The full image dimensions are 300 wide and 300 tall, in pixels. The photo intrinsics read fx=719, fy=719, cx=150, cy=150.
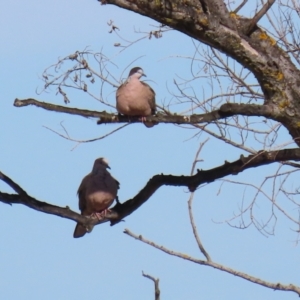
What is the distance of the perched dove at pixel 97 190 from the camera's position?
6.25m

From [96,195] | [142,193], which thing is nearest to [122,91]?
[96,195]

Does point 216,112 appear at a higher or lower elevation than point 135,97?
lower

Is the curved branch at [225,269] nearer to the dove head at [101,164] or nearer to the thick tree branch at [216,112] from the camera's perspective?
the thick tree branch at [216,112]

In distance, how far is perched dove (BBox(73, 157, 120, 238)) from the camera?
246 inches

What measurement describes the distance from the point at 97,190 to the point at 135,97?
0.90 meters

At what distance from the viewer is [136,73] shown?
6.92m

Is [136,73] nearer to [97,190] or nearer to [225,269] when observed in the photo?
[97,190]

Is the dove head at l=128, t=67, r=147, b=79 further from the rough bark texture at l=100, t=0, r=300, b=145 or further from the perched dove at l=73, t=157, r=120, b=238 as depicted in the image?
the rough bark texture at l=100, t=0, r=300, b=145

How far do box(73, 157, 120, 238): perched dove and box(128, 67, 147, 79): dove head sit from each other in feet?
2.82

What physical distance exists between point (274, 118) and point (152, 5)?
2.55 feet

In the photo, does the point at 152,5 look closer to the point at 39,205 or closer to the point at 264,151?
the point at 264,151

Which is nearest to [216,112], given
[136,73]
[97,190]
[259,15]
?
[259,15]

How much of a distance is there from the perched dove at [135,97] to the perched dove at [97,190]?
57 cm

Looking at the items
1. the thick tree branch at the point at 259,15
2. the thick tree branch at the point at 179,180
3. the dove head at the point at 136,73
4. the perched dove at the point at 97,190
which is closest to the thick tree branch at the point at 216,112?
the thick tree branch at the point at 179,180
